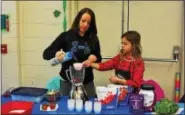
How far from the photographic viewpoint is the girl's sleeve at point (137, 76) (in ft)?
6.11

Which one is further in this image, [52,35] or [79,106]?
[52,35]

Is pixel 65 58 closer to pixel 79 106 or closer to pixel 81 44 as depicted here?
pixel 81 44

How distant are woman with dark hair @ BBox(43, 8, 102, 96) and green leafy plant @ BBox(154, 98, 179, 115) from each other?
566 millimetres

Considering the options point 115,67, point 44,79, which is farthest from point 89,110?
point 44,79

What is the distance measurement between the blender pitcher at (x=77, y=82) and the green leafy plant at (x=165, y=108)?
403 mm

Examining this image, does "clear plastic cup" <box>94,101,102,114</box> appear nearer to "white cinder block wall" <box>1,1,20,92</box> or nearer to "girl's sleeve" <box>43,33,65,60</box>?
"girl's sleeve" <box>43,33,65,60</box>

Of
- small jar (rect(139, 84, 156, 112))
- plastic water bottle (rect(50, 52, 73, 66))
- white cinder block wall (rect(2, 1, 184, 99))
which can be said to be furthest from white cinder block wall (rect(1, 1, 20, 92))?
small jar (rect(139, 84, 156, 112))

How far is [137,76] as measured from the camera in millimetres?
1964

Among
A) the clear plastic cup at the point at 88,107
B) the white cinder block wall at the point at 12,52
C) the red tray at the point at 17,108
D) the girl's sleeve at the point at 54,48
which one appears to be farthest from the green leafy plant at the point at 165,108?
the white cinder block wall at the point at 12,52

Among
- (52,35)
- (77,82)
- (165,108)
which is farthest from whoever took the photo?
(52,35)

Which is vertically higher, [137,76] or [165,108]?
[137,76]

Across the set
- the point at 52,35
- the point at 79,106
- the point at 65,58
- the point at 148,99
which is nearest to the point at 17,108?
the point at 79,106

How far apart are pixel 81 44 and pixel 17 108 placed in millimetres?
683

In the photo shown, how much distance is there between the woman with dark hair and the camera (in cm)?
207
